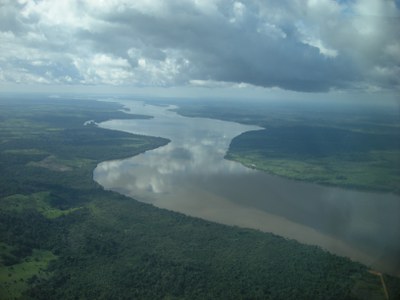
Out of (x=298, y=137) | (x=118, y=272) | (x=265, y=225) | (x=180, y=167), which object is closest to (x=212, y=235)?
(x=265, y=225)

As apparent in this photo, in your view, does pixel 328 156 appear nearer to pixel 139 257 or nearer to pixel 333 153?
pixel 333 153

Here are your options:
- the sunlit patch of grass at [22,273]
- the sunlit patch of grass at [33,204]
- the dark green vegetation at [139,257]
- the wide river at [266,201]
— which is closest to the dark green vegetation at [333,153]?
the wide river at [266,201]

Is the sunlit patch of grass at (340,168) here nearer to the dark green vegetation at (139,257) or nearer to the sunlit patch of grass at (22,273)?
the dark green vegetation at (139,257)

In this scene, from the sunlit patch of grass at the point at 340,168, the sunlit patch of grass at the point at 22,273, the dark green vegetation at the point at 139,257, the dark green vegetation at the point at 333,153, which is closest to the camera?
the sunlit patch of grass at the point at 22,273

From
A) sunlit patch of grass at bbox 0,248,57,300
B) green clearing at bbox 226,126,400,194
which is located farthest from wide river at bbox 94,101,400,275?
sunlit patch of grass at bbox 0,248,57,300

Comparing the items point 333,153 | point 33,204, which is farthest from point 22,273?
point 333,153

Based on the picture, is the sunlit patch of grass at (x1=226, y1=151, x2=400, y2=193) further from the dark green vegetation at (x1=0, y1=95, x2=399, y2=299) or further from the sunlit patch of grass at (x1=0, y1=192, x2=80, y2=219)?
the sunlit patch of grass at (x1=0, y1=192, x2=80, y2=219)
